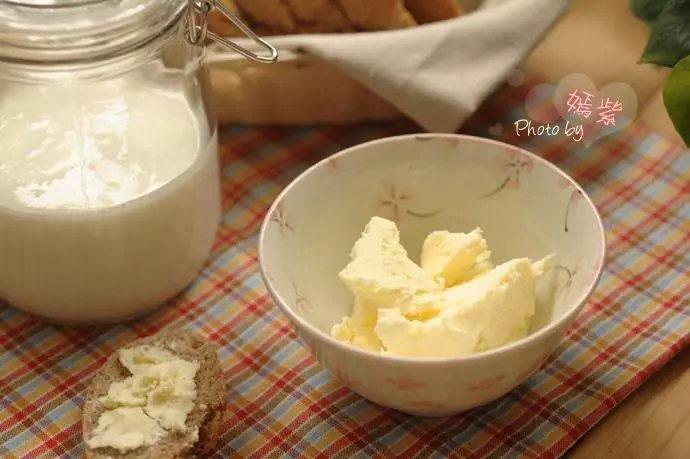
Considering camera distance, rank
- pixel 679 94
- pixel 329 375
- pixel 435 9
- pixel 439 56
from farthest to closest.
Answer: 1. pixel 435 9
2. pixel 439 56
3. pixel 329 375
4. pixel 679 94

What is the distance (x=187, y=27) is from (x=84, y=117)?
0.44 ft

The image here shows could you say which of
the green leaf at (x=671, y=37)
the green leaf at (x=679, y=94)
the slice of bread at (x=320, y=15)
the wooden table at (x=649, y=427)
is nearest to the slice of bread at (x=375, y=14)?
the slice of bread at (x=320, y=15)

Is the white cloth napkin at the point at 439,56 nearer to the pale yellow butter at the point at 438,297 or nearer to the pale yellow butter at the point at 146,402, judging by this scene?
the pale yellow butter at the point at 438,297

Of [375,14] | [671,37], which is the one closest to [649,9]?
[671,37]

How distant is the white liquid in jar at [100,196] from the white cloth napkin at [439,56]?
195 millimetres

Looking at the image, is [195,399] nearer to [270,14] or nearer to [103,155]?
[103,155]

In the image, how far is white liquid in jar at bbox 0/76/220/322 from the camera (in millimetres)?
826

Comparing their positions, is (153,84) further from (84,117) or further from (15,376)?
(15,376)

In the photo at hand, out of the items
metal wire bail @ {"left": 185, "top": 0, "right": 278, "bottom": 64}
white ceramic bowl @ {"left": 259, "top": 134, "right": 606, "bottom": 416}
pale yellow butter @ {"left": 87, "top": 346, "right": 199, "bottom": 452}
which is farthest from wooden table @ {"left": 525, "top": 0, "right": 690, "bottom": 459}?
metal wire bail @ {"left": 185, "top": 0, "right": 278, "bottom": 64}

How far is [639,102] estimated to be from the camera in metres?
1.19

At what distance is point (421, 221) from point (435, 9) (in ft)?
1.14

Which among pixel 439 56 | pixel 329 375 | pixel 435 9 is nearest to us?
pixel 329 375

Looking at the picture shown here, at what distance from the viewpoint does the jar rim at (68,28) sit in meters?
0.76

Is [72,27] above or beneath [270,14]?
above
